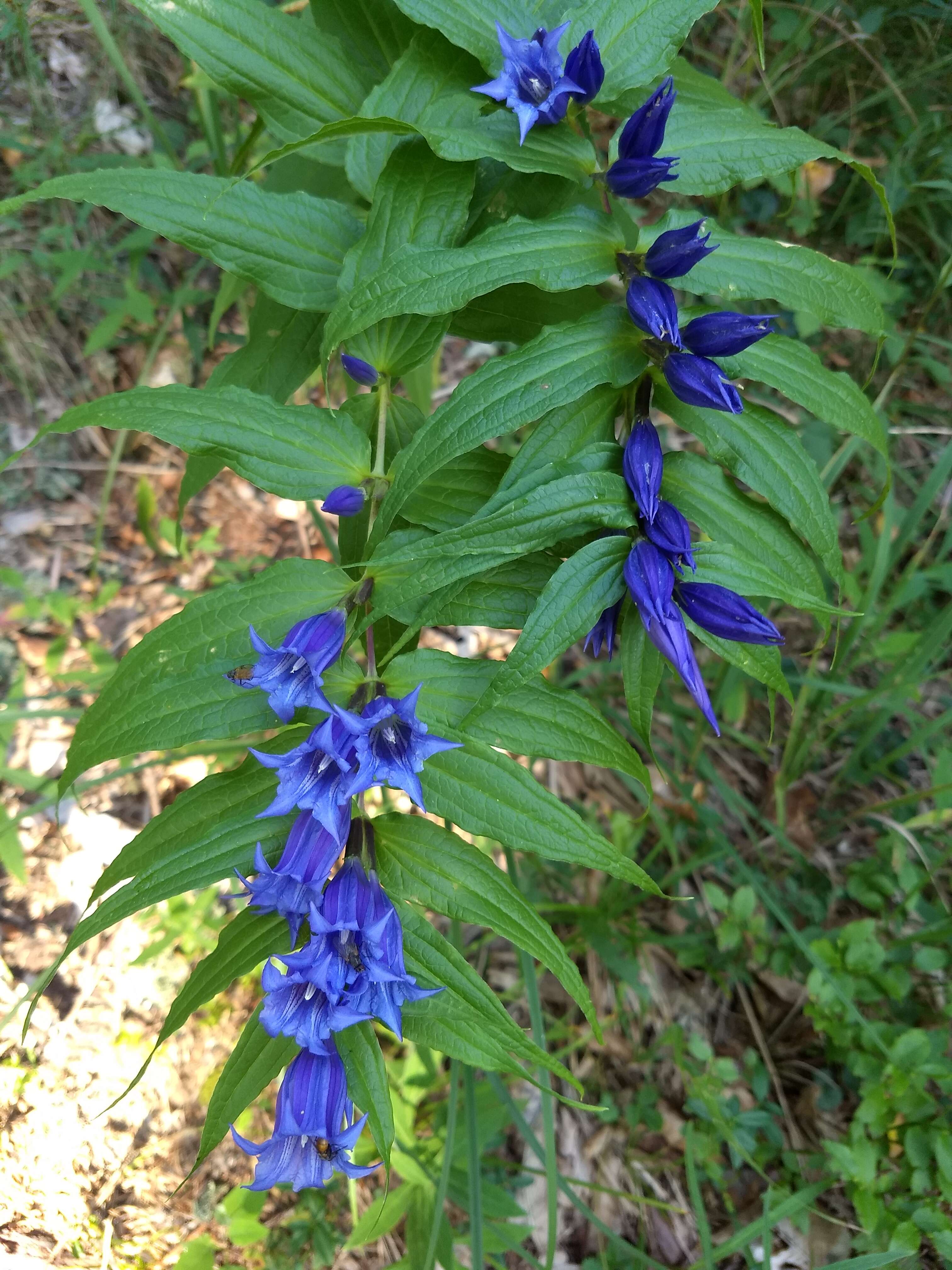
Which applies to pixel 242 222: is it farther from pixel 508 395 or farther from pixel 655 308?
pixel 655 308

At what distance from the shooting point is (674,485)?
4.52 feet

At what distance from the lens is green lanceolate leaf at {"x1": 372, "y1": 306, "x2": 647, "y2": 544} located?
1230mm

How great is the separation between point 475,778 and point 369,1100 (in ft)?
1.75

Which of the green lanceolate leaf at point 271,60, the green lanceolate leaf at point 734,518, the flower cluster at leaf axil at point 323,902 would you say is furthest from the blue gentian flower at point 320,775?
the green lanceolate leaf at point 271,60

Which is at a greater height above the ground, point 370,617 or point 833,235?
point 833,235

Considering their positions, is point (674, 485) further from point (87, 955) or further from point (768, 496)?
point (87, 955)

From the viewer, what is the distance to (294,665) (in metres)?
1.29

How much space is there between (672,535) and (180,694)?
2.65 feet

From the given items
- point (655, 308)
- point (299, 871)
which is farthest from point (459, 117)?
point (299, 871)

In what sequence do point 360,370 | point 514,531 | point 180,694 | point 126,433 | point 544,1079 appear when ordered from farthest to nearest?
1. point 126,433
2. point 544,1079
3. point 360,370
4. point 180,694
5. point 514,531

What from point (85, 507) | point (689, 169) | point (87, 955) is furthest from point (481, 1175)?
point (85, 507)

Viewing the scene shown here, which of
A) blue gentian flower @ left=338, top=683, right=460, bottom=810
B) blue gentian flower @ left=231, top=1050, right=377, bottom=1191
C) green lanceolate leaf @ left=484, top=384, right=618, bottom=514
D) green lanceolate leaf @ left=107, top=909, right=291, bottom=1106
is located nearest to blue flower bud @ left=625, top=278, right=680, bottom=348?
green lanceolate leaf @ left=484, top=384, right=618, bottom=514

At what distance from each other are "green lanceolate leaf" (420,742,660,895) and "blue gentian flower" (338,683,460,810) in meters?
0.09

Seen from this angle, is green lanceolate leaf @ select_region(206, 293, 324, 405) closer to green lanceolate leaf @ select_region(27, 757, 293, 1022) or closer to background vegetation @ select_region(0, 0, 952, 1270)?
background vegetation @ select_region(0, 0, 952, 1270)
